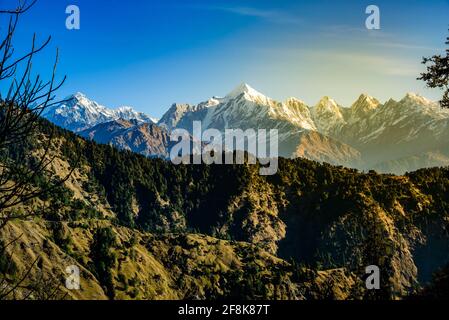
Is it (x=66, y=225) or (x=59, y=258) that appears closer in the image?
(x=59, y=258)

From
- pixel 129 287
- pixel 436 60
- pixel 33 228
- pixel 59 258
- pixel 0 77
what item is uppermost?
pixel 436 60

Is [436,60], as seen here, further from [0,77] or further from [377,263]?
[0,77]

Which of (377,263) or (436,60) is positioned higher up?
(436,60)

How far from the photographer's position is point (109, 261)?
191750 mm
